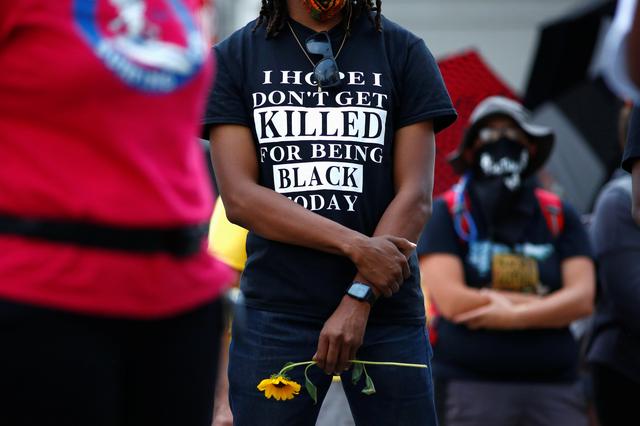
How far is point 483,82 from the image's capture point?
688 centimetres

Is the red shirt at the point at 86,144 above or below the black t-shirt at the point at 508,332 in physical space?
above

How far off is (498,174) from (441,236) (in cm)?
45

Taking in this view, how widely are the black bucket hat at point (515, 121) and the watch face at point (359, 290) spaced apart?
2437 millimetres

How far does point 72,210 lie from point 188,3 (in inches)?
21.5

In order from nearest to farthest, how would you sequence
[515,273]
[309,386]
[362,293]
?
1. [362,293]
2. [309,386]
3. [515,273]

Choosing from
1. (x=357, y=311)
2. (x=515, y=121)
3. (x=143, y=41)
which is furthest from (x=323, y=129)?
(x=515, y=121)

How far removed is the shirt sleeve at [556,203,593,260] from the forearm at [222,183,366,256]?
2.23m

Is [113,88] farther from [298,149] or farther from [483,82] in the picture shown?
[483,82]

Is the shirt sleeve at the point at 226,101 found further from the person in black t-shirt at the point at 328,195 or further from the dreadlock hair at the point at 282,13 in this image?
the dreadlock hair at the point at 282,13

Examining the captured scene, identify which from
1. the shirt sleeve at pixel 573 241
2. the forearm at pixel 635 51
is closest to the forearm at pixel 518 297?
the shirt sleeve at pixel 573 241

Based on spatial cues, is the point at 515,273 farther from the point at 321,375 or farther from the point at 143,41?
the point at 143,41

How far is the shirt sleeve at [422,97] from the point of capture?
3855 mm

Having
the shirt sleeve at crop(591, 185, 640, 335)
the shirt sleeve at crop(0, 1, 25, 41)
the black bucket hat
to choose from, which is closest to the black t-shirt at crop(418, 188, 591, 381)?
the shirt sleeve at crop(591, 185, 640, 335)

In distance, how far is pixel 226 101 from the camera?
3.87m
